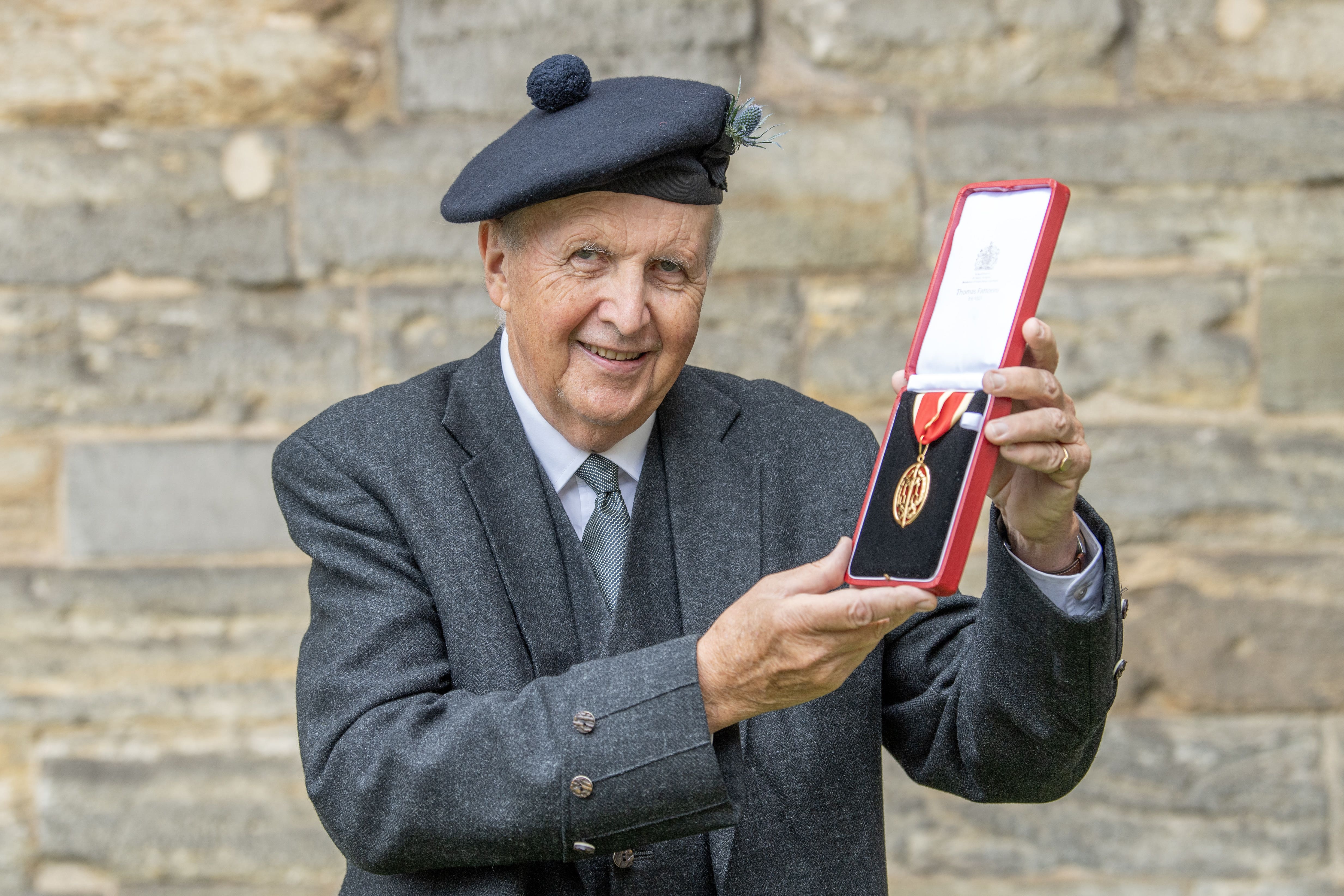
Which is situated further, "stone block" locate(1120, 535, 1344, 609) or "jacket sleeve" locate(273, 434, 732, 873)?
"stone block" locate(1120, 535, 1344, 609)

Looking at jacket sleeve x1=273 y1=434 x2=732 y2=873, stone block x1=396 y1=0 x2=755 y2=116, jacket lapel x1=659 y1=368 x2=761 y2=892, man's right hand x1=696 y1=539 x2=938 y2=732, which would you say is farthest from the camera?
stone block x1=396 y1=0 x2=755 y2=116

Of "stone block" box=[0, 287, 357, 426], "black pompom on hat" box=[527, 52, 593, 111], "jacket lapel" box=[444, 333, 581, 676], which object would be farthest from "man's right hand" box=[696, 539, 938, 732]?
"stone block" box=[0, 287, 357, 426]

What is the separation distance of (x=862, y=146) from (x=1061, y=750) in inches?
63.0

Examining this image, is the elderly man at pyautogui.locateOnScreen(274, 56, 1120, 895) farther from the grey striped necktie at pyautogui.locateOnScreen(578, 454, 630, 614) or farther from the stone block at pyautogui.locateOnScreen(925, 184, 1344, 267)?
the stone block at pyautogui.locateOnScreen(925, 184, 1344, 267)

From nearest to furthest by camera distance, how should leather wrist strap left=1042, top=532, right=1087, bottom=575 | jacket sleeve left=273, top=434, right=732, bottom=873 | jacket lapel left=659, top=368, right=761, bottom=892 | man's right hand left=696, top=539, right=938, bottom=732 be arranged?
man's right hand left=696, top=539, right=938, bottom=732
jacket sleeve left=273, top=434, right=732, bottom=873
leather wrist strap left=1042, top=532, right=1087, bottom=575
jacket lapel left=659, top=368, right=761, bottom=892

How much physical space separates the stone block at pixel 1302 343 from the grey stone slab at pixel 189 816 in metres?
2.27

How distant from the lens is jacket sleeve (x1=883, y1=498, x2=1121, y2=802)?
146cm

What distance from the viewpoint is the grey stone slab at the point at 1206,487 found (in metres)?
2.76

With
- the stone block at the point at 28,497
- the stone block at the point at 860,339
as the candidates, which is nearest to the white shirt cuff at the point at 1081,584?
the stone block at the point at 860,339

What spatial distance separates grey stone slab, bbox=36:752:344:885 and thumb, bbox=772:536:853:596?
1.80m

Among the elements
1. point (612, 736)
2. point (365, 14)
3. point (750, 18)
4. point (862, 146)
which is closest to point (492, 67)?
point (365, 14)

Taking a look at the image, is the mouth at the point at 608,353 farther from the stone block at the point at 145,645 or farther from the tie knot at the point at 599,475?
the stone block at the point at 145,645

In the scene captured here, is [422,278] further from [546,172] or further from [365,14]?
[546,172]

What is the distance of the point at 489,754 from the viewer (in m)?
1.40
